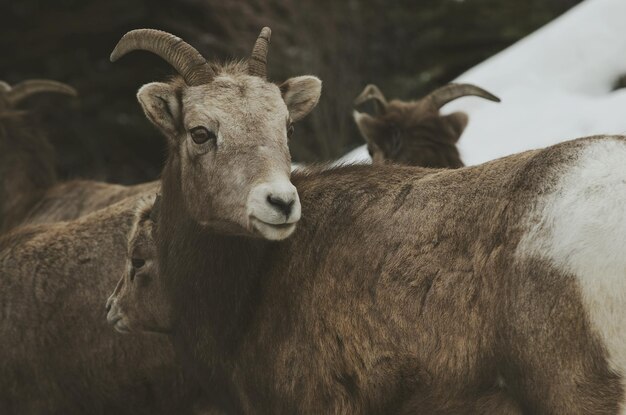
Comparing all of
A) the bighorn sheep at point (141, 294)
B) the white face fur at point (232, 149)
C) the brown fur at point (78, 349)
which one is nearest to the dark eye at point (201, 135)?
the white face fur at point (232, 149)

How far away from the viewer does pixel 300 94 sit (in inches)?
271

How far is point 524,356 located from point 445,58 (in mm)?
13659

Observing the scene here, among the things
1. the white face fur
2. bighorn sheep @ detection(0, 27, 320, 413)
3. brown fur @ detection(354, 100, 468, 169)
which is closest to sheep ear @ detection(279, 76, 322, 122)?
bighorn sheep @ detection(0, 27, 320, 413)

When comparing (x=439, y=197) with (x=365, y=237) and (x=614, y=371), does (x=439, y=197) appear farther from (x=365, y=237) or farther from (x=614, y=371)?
(x=614, y=371)

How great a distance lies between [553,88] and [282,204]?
7544 mm

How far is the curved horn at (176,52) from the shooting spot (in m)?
6.45

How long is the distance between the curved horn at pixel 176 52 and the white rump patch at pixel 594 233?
215 cm

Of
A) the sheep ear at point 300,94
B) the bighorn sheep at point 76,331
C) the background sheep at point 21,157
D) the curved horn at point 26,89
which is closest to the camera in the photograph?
the sheep ear at point 300,94

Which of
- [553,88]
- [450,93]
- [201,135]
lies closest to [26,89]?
[450,93]

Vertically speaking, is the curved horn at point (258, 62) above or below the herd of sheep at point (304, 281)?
above

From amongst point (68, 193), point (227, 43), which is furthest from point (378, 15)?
point (68, 193)

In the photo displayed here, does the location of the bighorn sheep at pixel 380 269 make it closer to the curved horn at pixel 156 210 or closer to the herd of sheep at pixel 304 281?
the herd of sheep at pixel 304 281

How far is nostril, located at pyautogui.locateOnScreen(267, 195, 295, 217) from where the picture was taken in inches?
220

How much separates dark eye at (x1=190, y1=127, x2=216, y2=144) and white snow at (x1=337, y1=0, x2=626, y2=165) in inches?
198
